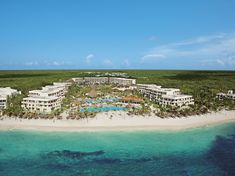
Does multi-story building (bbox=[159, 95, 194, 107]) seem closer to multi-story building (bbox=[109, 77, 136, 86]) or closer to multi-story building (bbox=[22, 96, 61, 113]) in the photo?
multi-story building (bbox=[22, 96, 61, 113])

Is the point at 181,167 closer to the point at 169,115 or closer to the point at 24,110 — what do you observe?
the point at 169,115

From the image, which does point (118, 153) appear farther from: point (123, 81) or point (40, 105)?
point (123, 81)

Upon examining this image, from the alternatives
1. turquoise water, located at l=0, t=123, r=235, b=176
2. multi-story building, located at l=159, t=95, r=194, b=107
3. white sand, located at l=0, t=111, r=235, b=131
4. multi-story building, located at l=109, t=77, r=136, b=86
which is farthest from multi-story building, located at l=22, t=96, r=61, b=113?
multi-story building, located at l=109, t=77, r=136, b=86

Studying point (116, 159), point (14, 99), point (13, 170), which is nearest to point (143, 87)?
point (14, 99)

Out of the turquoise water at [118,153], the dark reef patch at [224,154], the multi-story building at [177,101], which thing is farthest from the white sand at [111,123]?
Answer: the multi-story building at [177,101]

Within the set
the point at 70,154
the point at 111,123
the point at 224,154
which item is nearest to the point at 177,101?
the point at 111,123

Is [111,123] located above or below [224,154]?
above
